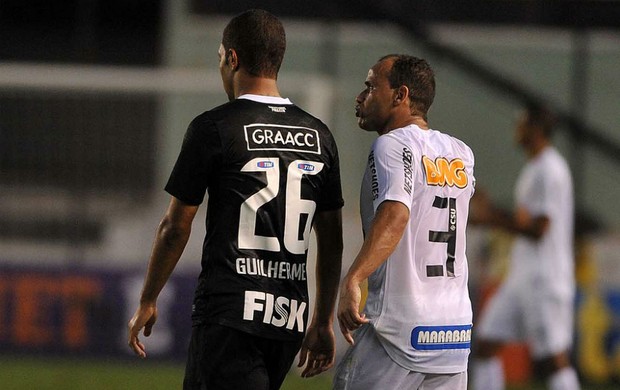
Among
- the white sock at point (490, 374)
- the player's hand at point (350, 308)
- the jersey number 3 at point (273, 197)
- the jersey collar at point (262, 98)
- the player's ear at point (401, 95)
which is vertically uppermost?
the player's ear at point (401, 95)

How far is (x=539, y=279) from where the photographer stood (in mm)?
9227

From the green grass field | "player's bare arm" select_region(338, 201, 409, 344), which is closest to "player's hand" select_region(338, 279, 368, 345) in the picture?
"player's bare arm" select_region(338, 201, 409, 344)

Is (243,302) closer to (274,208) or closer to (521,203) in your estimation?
(274,208)

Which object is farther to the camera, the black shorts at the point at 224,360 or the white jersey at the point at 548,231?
the white jersey at the point at 548,231

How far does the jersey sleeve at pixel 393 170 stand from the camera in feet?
15.8

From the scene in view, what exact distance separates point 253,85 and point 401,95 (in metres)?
0.58

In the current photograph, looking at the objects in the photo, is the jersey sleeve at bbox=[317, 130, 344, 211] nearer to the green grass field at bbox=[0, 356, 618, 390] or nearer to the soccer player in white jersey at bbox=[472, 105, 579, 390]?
the soccer player in white jersey at bbox=[472, 105, 579, 390]

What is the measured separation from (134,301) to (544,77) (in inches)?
197

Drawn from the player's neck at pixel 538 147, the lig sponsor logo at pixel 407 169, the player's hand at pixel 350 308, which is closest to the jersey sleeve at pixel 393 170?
the lig sponsor logo at pixel 407 169

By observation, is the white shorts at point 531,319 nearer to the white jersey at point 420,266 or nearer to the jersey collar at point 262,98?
the white jersey at point 420,266

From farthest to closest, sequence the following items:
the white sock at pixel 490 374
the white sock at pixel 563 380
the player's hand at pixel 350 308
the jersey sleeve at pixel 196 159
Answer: the white sock at pixel 490 374
the white sock at pixel 563 380
the jersey sleeve at pixel 196 159
the player's hand at pixel 350 308

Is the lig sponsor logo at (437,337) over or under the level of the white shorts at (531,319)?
over

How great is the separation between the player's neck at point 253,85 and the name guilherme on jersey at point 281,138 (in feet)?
0.52

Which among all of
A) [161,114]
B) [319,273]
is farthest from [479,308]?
[319,273]
